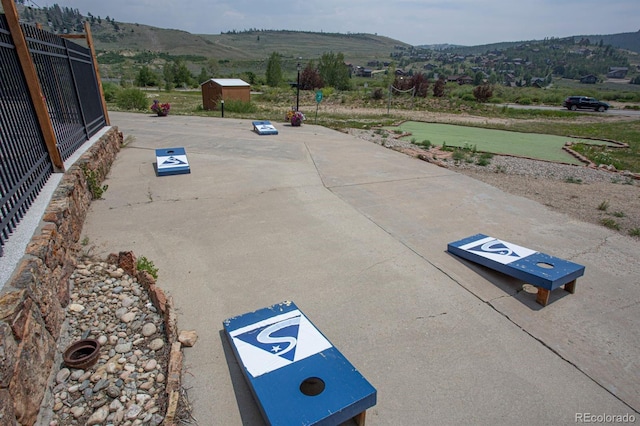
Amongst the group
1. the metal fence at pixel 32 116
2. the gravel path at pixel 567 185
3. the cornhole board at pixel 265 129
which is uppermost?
the metal fence at pixel 32 116

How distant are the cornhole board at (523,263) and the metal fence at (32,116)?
473 cm

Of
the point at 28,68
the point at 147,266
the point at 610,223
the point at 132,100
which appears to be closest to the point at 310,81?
the point at 132,100

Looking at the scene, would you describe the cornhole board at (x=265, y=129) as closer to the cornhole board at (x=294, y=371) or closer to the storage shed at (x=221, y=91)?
the storage shed at (x=221, y=91)

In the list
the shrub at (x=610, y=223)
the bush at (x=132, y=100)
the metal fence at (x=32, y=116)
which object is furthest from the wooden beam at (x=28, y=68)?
the bush at (x=132, y=100)

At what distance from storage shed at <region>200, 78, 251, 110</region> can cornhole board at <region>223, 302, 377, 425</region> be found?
2026 cm

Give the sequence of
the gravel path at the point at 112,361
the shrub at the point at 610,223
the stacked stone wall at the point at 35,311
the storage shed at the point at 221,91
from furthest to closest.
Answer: the storage shed at the point at 221,91
the shrub at the point at 610,223
the gravel path at the point at 112,361
the stacked stone wall at the point at 35,311

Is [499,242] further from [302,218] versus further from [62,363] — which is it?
[62,363]

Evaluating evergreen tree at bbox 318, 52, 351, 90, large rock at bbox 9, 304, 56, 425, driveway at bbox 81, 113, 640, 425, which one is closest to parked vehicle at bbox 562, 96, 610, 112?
evergreen tree at bbox 318, 52, 351, 90

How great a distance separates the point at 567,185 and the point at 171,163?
29.6 feet

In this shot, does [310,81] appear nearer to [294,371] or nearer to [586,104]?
[586,104]

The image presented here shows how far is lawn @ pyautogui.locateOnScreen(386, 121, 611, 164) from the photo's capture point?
1228 cm

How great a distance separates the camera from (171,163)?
765 cm

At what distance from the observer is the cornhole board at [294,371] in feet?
7.02

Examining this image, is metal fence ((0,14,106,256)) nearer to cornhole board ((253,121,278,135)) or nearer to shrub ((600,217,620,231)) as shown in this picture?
cornhole board ((253,121,278,135))
